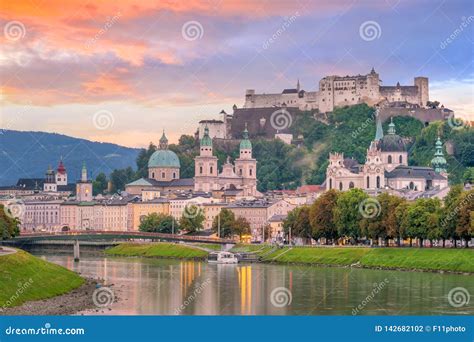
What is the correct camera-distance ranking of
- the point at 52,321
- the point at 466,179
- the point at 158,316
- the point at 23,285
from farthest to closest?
the point at 466,179, the point at 23,285, the point at 158,316, the point at 52,321

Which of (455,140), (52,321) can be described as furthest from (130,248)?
(52,321)

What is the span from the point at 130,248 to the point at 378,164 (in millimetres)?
29429

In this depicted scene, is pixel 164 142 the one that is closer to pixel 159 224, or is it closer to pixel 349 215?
pixel 159 224

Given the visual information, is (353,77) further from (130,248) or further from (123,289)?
(123,289)

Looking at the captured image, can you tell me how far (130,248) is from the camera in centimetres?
9619

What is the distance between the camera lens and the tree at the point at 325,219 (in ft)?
257

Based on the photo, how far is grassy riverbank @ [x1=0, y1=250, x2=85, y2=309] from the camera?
1673 inches

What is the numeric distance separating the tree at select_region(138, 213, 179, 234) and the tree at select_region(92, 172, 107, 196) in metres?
41.8

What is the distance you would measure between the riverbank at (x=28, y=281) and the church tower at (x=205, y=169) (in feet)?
277

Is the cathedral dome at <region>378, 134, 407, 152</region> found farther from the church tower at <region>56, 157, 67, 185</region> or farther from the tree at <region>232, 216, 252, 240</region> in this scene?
the church tower at <region>56, 157, 67, 185</region>

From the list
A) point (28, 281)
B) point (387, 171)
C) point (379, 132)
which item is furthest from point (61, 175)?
point (28, 281)

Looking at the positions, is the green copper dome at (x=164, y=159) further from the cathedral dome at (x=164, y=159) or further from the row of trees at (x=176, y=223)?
the row of trees at (x=176, y=223)

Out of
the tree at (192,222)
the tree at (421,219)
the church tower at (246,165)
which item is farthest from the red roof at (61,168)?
the tree at (421,219)

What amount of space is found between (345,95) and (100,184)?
2907cm
